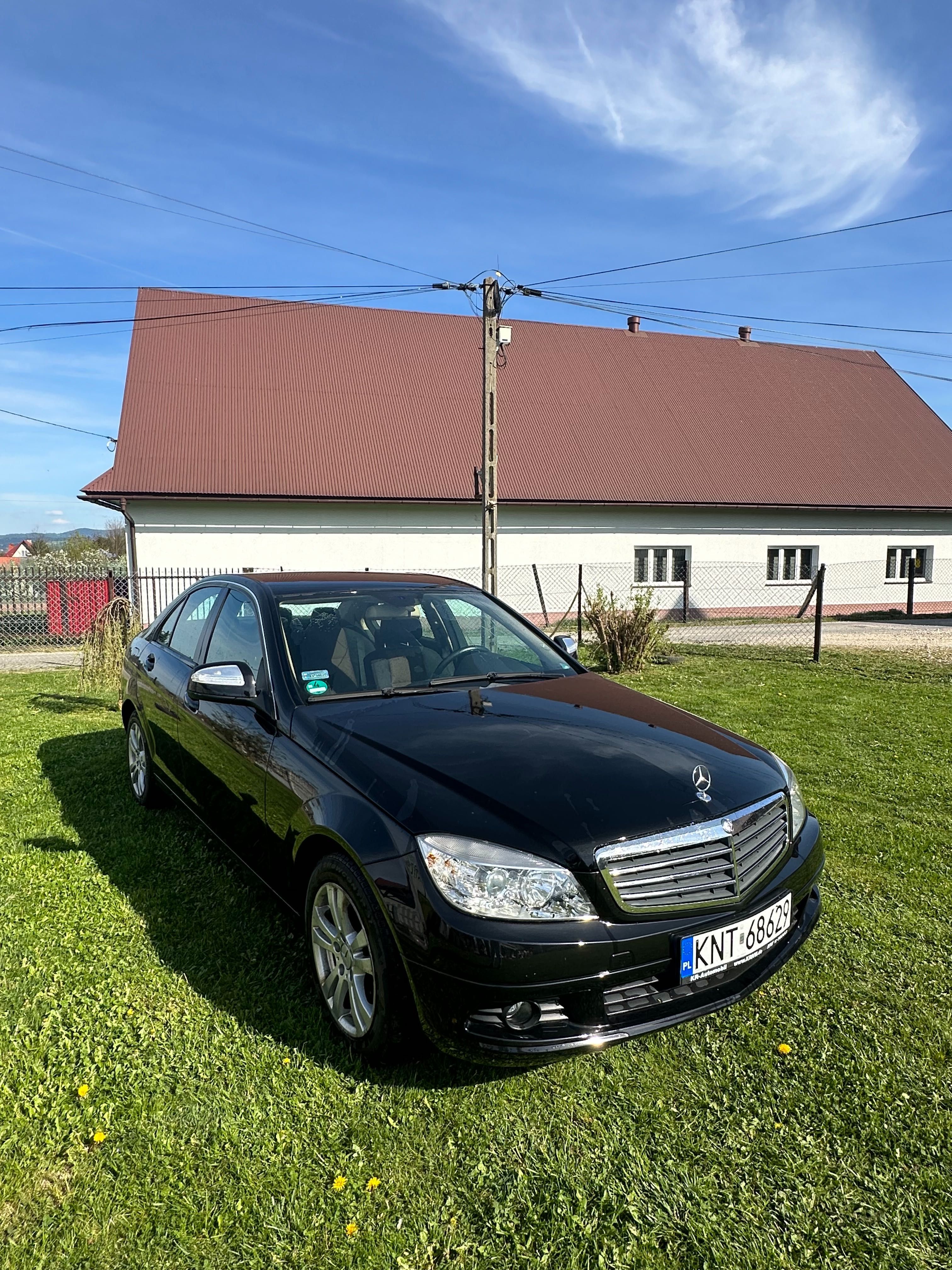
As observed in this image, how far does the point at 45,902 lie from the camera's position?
3.92 meters

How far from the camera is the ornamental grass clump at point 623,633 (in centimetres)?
1148

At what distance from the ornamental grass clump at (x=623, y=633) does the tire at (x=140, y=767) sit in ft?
23.4

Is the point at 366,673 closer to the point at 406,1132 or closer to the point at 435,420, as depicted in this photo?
the point at 406,1132

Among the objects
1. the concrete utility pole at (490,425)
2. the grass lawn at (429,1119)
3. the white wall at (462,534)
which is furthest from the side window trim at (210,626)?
the white wall at (462,534)

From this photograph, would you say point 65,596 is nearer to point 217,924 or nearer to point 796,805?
point 217,924

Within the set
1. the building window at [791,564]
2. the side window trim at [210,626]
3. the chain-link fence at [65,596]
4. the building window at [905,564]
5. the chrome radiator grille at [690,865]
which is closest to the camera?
the chrome radiator grille at [690,865]

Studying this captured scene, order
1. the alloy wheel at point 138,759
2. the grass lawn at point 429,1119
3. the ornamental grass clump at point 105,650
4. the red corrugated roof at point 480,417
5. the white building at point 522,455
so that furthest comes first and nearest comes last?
1. the red corrugated roof at point 480,417
2. the white building at point 522,455
3. the ornamental grass clump at point 105,650
4. the alloy wheel at point 138,759
5. the grass lawn at point 429,1119

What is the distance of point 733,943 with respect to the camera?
8.25ft

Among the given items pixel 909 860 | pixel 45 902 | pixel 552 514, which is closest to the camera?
pixel 45 902

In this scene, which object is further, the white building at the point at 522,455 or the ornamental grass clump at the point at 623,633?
the white building at the point at 522,455

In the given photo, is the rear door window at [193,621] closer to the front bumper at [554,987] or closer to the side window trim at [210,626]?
the side window trim at [210,626]

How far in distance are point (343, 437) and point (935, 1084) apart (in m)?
19.8

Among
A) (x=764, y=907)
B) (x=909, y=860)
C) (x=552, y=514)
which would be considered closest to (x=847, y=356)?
(x=552, y=514)

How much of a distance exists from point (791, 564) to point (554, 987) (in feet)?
78.6
